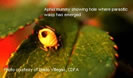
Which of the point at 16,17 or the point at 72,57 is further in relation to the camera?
the point at 16,17

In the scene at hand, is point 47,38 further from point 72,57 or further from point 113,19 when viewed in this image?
point 113,19

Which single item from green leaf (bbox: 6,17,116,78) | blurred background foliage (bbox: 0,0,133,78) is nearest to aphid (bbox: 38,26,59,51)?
green leaf (bbox: 6,17,116,78)

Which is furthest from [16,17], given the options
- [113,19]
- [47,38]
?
[113,19]

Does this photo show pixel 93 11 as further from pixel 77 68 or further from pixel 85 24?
pixel 77 68

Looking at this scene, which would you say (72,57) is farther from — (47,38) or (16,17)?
(16,17)

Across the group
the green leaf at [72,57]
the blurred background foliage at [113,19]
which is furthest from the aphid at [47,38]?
the blurred background foliage at [113,19]

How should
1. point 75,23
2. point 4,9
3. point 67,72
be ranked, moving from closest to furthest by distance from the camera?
point 67,72 → point 75,23 → point 4,9

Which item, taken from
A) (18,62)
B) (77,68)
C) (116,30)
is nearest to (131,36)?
(116,30)
